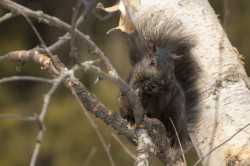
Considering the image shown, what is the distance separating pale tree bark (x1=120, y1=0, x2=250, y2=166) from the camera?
2334 mm

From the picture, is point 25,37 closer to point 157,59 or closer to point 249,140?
point 157,59

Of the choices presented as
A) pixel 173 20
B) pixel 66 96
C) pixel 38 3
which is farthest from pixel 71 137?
pixel 173 20

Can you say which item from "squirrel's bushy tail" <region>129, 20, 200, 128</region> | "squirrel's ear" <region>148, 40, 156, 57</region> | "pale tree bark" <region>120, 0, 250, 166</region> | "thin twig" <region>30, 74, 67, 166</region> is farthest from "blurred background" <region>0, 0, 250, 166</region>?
"thin twig" <region>30, 74, 67, 166</region>

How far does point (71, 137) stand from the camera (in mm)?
5016

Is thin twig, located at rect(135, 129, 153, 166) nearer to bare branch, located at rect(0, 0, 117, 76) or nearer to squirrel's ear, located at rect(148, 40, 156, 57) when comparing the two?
bare branch, located at rect(0, 0, 117, 76)

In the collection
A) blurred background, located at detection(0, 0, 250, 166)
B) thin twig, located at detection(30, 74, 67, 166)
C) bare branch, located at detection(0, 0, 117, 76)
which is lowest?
blurred background, located at detection(0, 0, 250, 166)

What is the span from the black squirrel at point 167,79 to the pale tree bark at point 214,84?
0.22 ft

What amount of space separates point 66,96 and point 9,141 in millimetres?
658

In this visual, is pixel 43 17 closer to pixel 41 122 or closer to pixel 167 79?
pixel 41 122

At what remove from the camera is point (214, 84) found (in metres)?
2.47

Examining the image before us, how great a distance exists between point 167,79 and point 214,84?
31cm

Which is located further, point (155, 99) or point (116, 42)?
point (116, 42)

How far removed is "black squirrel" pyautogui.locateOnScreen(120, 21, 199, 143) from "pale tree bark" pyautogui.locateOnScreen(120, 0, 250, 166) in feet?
0.22

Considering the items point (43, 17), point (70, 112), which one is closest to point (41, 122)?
point (43, 17)
